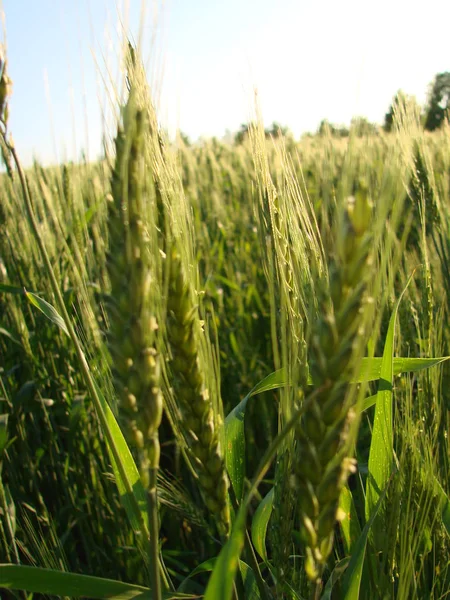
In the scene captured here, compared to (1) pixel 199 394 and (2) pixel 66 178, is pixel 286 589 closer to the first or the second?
(1) pixel 199 394

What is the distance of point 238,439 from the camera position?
1.13 m

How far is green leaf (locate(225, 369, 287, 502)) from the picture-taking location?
41.6 inches

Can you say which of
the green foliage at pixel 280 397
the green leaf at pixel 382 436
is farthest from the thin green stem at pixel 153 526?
the green leaf at pixel 382 436

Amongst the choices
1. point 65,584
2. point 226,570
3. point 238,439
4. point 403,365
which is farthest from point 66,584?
point 403,365

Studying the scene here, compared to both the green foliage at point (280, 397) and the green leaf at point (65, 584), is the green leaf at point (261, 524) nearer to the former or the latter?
the green foliage at point (280, 397)

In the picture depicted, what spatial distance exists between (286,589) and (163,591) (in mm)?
223

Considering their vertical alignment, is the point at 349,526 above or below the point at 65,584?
below

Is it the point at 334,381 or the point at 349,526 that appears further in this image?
the point at 349,526

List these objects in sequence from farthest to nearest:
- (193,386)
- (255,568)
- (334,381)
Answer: (255,568)
(193,386)
(334,381)

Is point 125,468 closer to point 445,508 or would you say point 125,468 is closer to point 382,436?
point 382,436

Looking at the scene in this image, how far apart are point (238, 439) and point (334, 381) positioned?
0.57m

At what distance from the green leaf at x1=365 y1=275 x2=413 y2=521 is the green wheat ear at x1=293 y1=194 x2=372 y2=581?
44 cm

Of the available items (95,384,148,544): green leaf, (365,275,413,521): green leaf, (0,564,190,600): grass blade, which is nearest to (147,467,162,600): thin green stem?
(0,564,190,600): grass blade

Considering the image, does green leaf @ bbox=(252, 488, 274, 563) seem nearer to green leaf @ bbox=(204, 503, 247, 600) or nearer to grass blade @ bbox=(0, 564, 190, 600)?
grass blade @ bbox=(0, 564, 190, 600)
